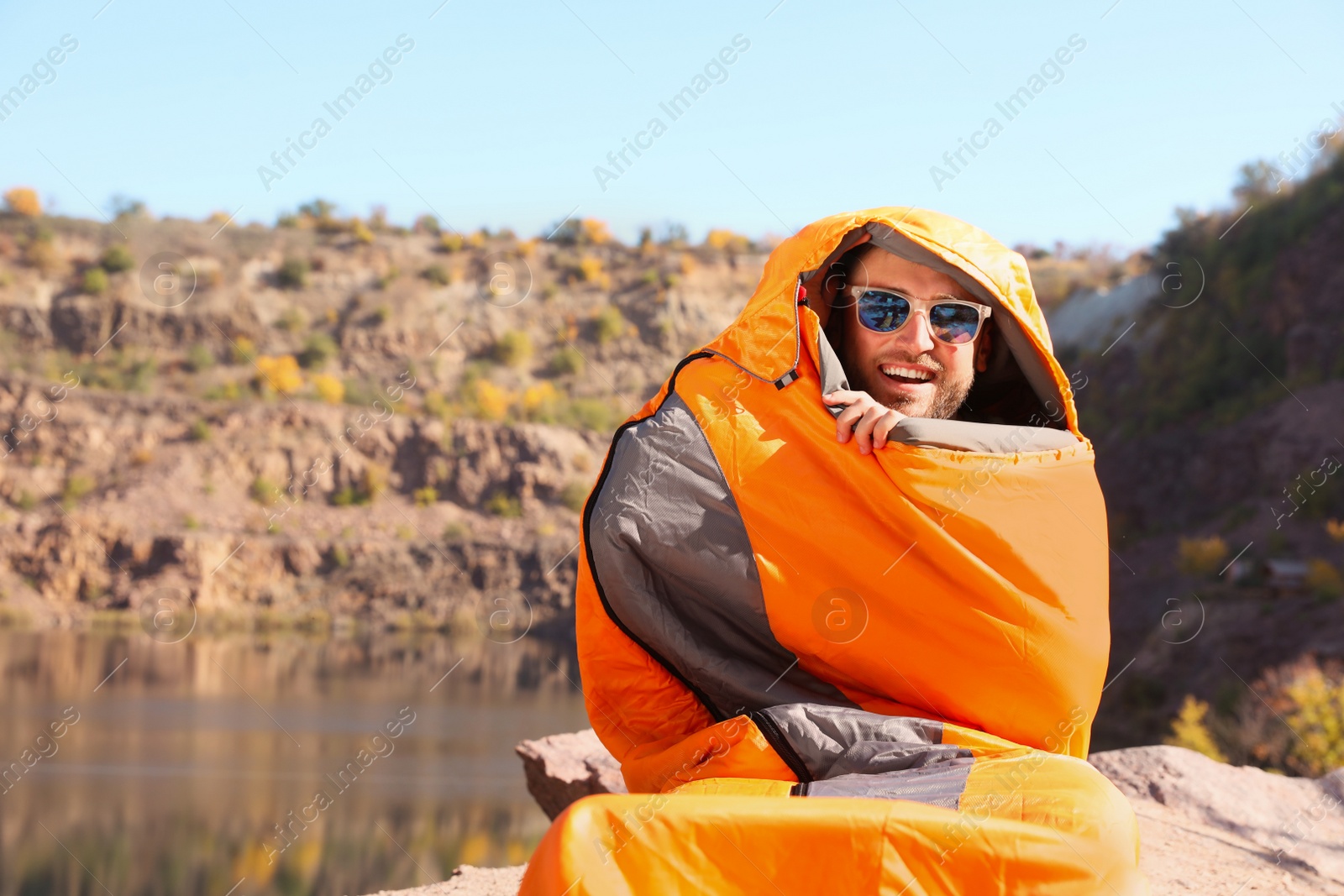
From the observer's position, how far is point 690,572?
261 centimetres

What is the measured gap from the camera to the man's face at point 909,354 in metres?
3.00

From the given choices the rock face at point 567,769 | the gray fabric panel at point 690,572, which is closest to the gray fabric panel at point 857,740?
the gray fabric panel at point 690,572

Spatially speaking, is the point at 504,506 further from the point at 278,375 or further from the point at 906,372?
the point at 906,372

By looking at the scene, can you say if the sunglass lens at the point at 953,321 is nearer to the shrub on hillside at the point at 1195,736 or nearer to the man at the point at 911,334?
the man at the point at 911,334

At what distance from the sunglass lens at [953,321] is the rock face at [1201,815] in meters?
2.80

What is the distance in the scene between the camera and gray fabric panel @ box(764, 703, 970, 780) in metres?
2.42

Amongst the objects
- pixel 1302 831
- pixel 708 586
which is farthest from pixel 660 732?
pixel 1302 831

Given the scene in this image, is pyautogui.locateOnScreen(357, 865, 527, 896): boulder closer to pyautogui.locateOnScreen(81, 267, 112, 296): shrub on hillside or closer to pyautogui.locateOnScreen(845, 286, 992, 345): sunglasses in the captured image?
pyautogui.locateOnScreen(845, 286, 992, 345): sunglasses

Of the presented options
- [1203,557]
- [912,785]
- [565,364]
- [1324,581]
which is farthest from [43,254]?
[912,785]

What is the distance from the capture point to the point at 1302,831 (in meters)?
5.86

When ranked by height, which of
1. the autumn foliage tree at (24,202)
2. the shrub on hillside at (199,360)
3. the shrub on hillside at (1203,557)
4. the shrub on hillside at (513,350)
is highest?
the autumn foliage tree at (24,202)

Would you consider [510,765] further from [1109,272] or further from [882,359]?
[1109,272]

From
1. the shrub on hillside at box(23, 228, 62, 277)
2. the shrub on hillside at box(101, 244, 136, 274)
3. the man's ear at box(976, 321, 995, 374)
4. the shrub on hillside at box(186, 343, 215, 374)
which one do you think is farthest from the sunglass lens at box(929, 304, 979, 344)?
the shrub on hillside at box(23, 228, 62, 277)

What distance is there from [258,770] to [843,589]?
12.2 m
